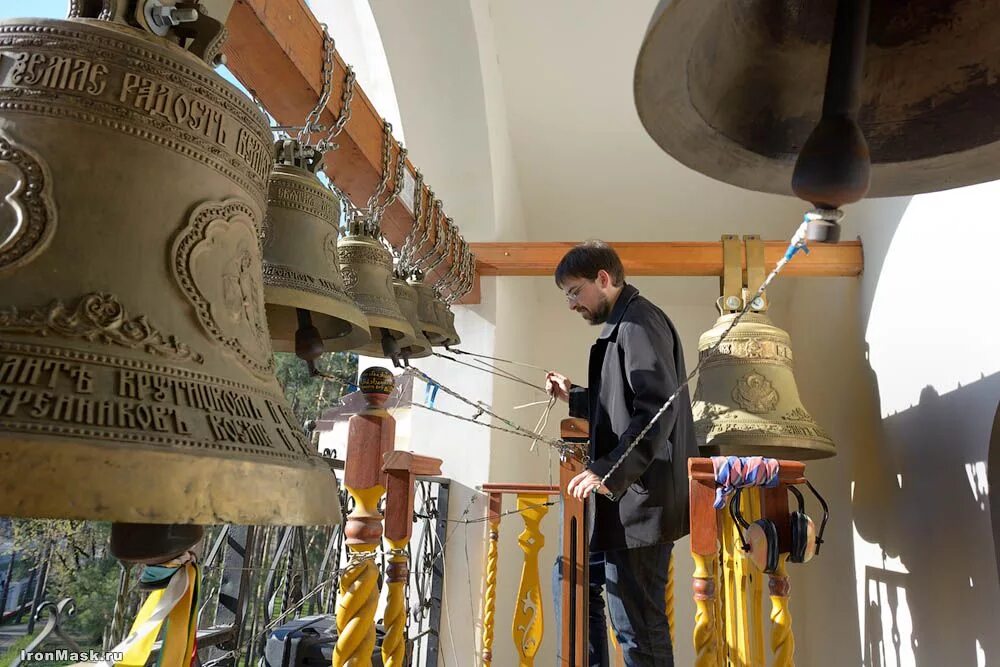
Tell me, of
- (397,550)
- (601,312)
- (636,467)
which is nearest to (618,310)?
(601,312)

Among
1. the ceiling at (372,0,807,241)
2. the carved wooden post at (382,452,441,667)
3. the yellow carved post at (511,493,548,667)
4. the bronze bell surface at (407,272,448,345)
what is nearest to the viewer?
the carved wooden post at (382,452,441,667)

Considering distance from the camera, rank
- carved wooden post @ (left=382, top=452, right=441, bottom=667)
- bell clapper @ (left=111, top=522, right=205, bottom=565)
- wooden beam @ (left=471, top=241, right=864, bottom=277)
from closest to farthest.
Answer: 1. bell clapper @ (left=111, top=522, right=205, bottom=565)
2. carved wooden post @ (left=382, top=452, right=441, bottom=667)
3. wooden beam @ (left=471, top=241, right=864, bottom=277)

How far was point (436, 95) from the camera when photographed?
2.68 m

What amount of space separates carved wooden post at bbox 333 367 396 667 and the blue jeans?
1.89 ft

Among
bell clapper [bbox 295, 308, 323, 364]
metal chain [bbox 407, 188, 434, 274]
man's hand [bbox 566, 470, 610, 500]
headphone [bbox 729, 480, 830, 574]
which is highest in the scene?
metal chain [bbox 407, 188, 434, 274]

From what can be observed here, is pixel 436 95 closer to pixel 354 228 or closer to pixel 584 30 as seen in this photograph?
pixel 584 30

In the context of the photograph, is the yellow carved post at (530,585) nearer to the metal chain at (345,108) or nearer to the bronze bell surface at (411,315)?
the bronze bell surface at (411,315)

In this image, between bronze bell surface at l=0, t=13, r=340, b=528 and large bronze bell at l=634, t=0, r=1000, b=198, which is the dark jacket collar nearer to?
large bronze bell at l=634, t=0, r=1000, b=198

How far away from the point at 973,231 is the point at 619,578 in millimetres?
1262

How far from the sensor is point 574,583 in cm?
193

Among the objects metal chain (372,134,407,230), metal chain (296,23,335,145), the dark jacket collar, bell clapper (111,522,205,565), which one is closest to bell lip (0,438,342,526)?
bell clapper (111,522,205,565)

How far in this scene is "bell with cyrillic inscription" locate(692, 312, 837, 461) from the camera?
82.5 inches

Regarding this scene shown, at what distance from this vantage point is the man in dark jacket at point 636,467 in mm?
1508

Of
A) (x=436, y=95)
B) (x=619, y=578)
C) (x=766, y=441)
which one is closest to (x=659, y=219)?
(x=436, y=95)
